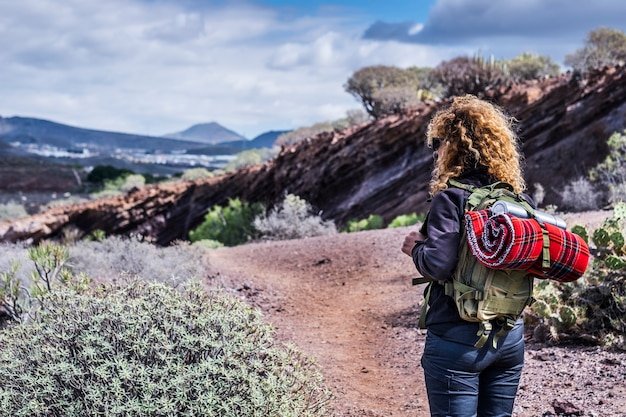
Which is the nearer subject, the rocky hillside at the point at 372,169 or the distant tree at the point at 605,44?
the rocky hillside at the point at 372,169

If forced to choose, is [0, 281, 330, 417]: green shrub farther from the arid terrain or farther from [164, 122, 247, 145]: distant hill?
[164, 122, 247, 145]: distant hill

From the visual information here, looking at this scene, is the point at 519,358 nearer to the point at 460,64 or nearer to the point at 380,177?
the point at 380,177

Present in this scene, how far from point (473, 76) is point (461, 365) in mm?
21346

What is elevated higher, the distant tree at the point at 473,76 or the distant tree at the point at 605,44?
the distant tree at the point at 605,44

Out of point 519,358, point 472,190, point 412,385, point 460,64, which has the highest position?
point 460,64

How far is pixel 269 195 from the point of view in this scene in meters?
20.3

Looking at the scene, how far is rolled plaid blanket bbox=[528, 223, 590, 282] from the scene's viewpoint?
9.37ft

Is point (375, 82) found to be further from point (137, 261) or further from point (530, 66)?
point (137, 261)

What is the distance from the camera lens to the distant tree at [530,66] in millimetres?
28633

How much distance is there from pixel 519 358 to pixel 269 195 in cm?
1737

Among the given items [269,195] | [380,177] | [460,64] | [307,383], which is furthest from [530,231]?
Answer: [460,64]

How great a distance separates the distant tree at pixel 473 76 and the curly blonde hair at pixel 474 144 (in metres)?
19.4

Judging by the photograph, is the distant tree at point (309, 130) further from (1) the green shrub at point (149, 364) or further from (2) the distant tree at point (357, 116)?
(1) the green shrub at point (149, 364)

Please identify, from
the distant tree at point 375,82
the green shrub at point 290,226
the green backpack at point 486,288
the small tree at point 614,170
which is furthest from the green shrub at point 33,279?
the distant tree at point 375,82
